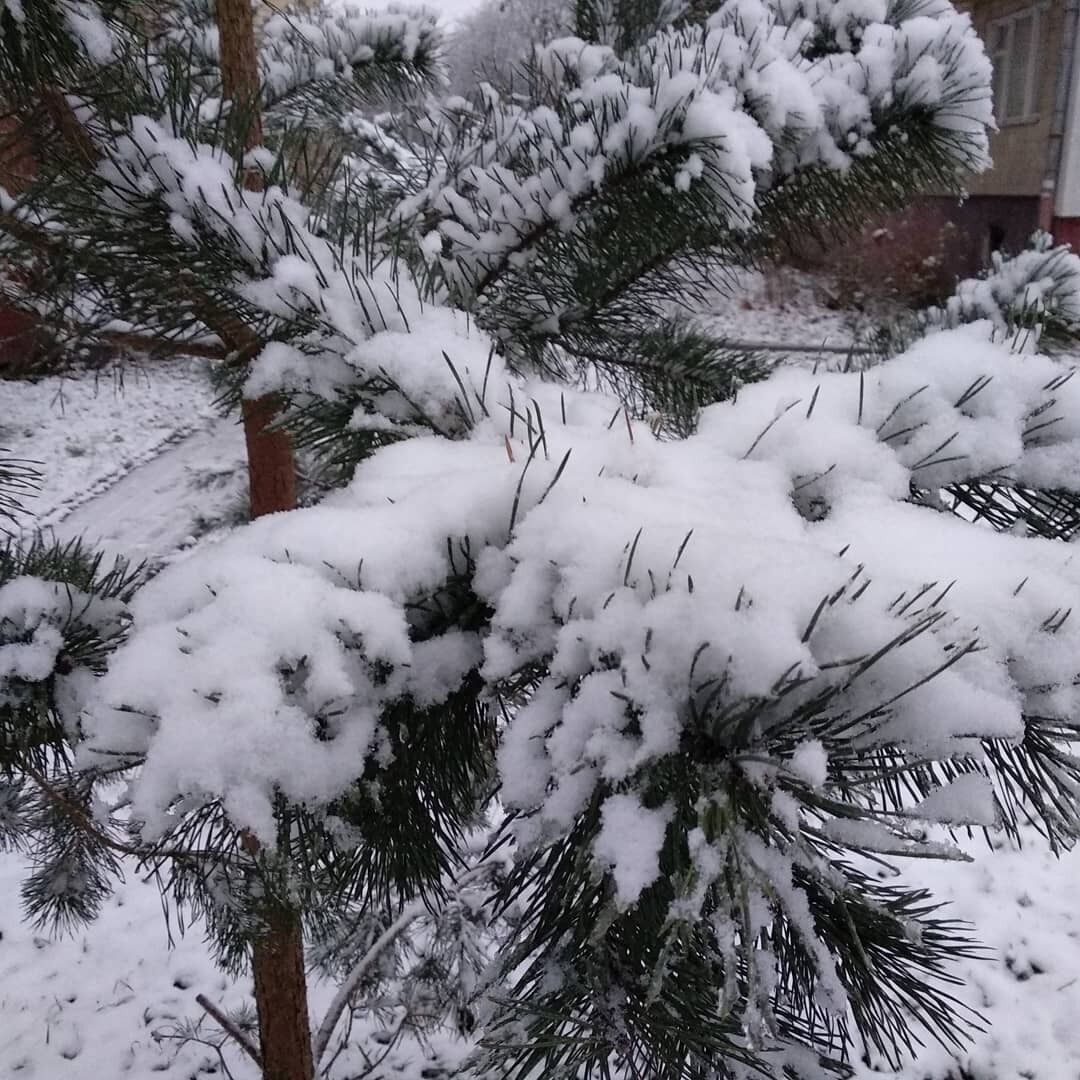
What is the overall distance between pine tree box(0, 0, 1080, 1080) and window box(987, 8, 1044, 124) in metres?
8.53

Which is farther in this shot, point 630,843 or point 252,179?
point 252,179

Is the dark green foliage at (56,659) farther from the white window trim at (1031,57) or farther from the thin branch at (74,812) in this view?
the white window trim at (1031,57)

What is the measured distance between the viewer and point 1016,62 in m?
8.20

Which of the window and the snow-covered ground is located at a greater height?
the window

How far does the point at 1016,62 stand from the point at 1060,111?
1299mm

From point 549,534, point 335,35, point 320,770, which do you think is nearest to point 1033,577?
point 549,534

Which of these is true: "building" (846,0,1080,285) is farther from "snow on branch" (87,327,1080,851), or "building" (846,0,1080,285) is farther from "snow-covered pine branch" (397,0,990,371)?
"snow on branch" (87,327,1080,851)

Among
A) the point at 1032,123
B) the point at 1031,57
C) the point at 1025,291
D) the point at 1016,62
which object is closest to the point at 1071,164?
the point at 1032,123

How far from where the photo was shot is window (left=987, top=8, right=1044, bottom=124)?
7777 millimetres

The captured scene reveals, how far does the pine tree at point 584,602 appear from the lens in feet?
1.31

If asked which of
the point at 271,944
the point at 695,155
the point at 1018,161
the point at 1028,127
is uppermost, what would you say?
the point at 695,155

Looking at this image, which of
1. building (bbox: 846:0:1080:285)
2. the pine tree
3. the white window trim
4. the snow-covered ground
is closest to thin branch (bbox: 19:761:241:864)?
the pine tree

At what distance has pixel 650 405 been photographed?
1.41 m

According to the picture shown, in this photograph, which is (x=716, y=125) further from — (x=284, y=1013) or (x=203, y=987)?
(x=203, y=987)
